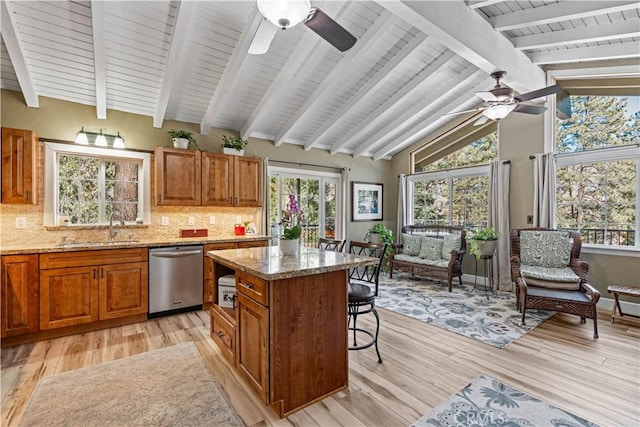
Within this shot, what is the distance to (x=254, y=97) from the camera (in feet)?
14.4

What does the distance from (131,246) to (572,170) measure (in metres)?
6.24

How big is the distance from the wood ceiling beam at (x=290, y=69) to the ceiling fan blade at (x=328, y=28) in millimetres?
1189

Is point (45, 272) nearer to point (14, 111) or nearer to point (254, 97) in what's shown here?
point (14, 111)

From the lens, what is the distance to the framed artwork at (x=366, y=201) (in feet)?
21.6

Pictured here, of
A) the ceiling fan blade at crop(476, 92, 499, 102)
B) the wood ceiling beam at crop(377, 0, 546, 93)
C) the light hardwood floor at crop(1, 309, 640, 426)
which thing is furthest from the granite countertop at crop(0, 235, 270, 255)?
the ceiling fan blade at crop(476, 92, 499, 102)

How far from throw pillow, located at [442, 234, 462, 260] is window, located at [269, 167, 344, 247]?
206 centimetres

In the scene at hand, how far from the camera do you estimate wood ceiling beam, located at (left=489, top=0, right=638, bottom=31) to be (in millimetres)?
2875

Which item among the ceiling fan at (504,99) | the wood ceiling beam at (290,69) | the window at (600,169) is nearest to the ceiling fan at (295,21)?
the wood ceiling beam at (290,69)

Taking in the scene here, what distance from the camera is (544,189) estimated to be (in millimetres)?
4633

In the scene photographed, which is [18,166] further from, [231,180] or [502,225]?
[502,225]

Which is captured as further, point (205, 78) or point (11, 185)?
point (205, 78)

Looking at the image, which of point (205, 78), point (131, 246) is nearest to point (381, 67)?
point (205, 78)

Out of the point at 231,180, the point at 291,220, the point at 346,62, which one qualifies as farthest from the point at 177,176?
the point at 346,62

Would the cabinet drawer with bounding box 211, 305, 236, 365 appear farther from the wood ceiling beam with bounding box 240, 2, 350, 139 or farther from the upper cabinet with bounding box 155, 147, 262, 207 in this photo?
the wood ceiling beam with bounding box 240, 2, 350, 139
